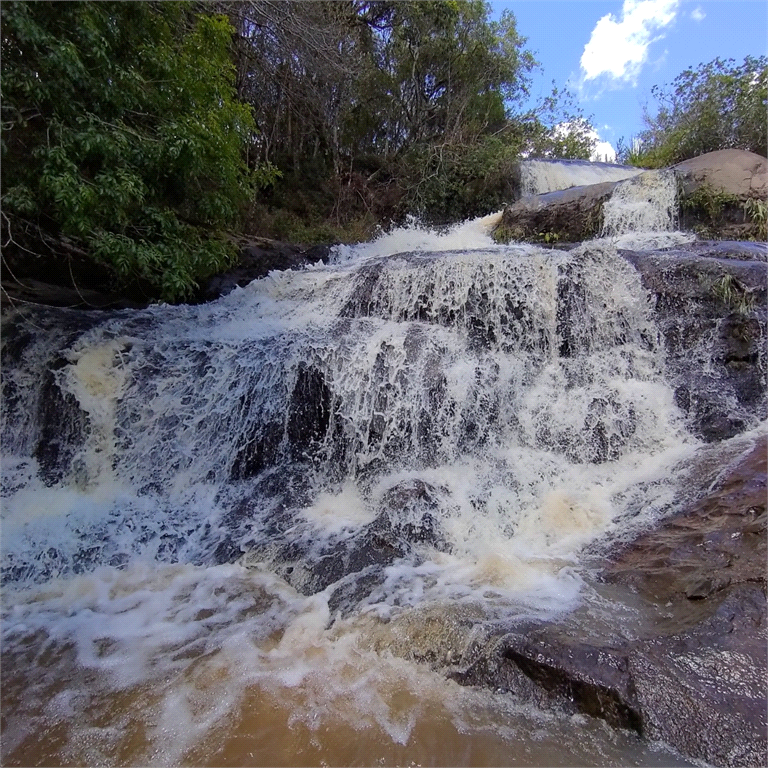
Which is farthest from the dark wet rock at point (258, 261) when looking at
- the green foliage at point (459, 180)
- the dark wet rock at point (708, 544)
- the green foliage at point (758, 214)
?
the green foliage at point (758, 214)

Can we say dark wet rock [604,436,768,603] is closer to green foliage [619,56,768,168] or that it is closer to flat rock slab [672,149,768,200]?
flat rock slab [672,149,768,200]

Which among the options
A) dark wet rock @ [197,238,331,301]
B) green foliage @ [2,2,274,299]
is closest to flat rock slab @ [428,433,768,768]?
green foliage @ [2,2,274,299]

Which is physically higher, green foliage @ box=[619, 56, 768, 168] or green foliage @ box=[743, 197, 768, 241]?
green foliage @ box=[619, 56, 768, 168]

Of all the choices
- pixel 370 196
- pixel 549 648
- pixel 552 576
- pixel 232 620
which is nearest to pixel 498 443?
pixel 552 576

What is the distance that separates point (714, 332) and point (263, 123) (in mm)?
10798

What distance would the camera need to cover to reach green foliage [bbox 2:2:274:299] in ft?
14.3

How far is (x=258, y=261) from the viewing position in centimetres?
817

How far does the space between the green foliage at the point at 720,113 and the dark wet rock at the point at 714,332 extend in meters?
7.23

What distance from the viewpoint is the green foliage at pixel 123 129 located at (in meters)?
4.35

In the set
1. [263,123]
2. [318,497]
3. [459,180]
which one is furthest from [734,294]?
[263,123]

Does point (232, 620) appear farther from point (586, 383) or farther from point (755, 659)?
point (586, 383)

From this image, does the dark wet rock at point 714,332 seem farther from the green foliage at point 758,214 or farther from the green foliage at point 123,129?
the green foliage at point 123,129

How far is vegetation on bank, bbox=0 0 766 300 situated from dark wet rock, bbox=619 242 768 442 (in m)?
4.89

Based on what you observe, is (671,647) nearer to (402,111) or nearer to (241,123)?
(241,123)
